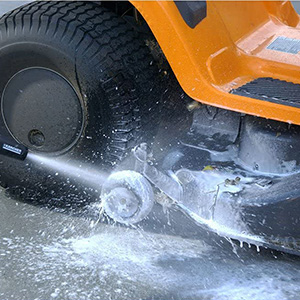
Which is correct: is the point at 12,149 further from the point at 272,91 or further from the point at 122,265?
the point at 272,91

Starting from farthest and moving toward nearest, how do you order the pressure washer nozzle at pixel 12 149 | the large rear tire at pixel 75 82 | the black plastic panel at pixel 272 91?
the pressure washer nozzle at pixel 12 149 < the large rear tire at pixel 75 82 < the black plastic panel at pixel 272 91

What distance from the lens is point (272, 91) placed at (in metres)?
1.95

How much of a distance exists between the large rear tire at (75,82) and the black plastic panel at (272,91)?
438mm

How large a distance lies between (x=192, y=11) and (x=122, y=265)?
3.49ft

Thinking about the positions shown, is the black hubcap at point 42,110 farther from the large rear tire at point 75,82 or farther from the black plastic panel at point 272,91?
the black plastic panel at point 272,91

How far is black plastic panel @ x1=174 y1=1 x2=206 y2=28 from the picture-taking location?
195 cm

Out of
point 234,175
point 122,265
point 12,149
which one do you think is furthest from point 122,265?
point 12,149

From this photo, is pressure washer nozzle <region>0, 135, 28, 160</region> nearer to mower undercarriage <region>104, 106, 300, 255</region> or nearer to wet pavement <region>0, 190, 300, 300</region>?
wet pavement <region>0, 190, 300, 300</region>

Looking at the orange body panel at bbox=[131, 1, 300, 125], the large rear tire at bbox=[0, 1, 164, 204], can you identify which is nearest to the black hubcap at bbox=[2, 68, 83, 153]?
the large rear tire at bbox=[0, 1, 164, 204]

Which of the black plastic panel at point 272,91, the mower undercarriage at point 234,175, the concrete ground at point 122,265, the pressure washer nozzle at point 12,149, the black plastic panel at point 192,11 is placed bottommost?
the concrete ground at point 122,265

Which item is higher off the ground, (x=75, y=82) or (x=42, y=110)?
(x=75, y=82)

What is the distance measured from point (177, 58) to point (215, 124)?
44 centimetres

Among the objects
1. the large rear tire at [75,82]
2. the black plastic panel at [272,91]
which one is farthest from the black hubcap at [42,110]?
the black plastic panel at [272,91]

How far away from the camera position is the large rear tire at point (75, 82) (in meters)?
2.07
